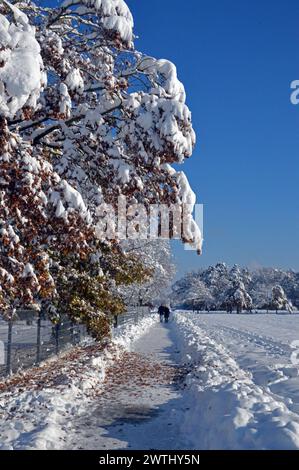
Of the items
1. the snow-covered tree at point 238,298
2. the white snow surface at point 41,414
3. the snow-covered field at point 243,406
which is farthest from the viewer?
the snow-covered tree at point 238,298

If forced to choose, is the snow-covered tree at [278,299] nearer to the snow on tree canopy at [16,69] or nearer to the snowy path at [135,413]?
the snowy path at [135,413]

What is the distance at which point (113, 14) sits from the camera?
840cm

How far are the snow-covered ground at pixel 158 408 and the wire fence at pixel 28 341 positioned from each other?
0.92m

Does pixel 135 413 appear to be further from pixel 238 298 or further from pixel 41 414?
pixel 238 298

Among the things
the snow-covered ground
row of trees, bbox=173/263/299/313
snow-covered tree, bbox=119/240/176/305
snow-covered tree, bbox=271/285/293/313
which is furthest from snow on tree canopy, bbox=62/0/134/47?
snow-covered tree, bbox=271/285/293/313

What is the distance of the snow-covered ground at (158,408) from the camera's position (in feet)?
22.1

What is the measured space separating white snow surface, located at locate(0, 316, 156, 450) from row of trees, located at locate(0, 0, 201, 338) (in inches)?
72.1

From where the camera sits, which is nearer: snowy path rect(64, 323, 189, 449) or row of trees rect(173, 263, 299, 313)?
snowy path rect(64, 323, 189, 449)

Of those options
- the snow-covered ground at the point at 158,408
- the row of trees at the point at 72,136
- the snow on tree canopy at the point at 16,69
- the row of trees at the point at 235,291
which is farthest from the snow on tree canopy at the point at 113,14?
the row of trees at the point at 235,291

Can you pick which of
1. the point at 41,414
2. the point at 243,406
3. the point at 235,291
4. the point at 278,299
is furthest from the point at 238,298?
the point at 243,406

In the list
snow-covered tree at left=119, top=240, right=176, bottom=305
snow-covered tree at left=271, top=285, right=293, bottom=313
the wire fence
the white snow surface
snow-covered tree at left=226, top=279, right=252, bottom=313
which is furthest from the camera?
snow-covered tree at left=271, top=285, right=293, bottom=313

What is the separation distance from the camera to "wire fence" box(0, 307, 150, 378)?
13.8m

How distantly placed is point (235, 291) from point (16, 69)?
103531 millimetres

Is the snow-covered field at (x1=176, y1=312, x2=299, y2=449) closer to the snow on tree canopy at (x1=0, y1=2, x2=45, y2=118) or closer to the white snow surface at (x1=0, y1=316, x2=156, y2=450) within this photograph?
the white snow surface at (x1=0, y1=316, x2=156, y2=450)
